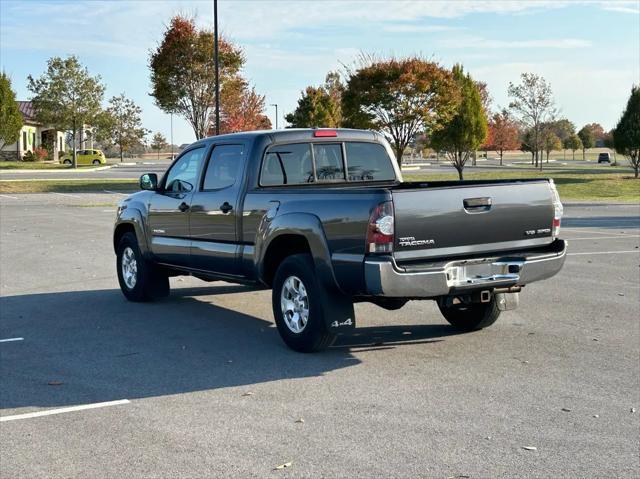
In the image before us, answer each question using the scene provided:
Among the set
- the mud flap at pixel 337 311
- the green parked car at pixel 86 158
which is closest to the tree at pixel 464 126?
the mud flap at pixel 337 311

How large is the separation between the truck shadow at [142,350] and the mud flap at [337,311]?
1.02ft

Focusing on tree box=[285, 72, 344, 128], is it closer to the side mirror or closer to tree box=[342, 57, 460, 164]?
tree box=[342, 57, 460, 164]

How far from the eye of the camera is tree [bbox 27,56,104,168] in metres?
65.3

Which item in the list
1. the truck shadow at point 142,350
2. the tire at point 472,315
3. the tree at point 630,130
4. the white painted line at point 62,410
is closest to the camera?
the white painted line at point 62,410

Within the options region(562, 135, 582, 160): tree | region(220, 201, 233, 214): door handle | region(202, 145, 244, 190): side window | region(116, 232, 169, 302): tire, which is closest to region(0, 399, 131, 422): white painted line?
region(220, 201, 233, 214): door handle

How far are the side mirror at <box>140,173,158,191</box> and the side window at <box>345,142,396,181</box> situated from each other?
247 cm

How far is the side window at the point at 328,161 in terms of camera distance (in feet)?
28.5

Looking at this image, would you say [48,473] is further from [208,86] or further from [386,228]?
[208,86]

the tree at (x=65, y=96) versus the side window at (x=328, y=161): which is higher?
the tree at (x=65, y=96)

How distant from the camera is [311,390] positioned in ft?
20.9

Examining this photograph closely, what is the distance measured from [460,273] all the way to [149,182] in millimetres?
4393

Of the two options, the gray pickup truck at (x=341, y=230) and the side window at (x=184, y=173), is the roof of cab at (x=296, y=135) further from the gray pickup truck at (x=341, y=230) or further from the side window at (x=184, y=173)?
the side window at (x=184, y=173)

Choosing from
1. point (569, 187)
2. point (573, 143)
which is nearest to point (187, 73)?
point (569, 187)

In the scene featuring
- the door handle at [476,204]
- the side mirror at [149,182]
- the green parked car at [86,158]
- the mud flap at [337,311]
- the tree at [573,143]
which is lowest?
the mud flap at [337,311]
